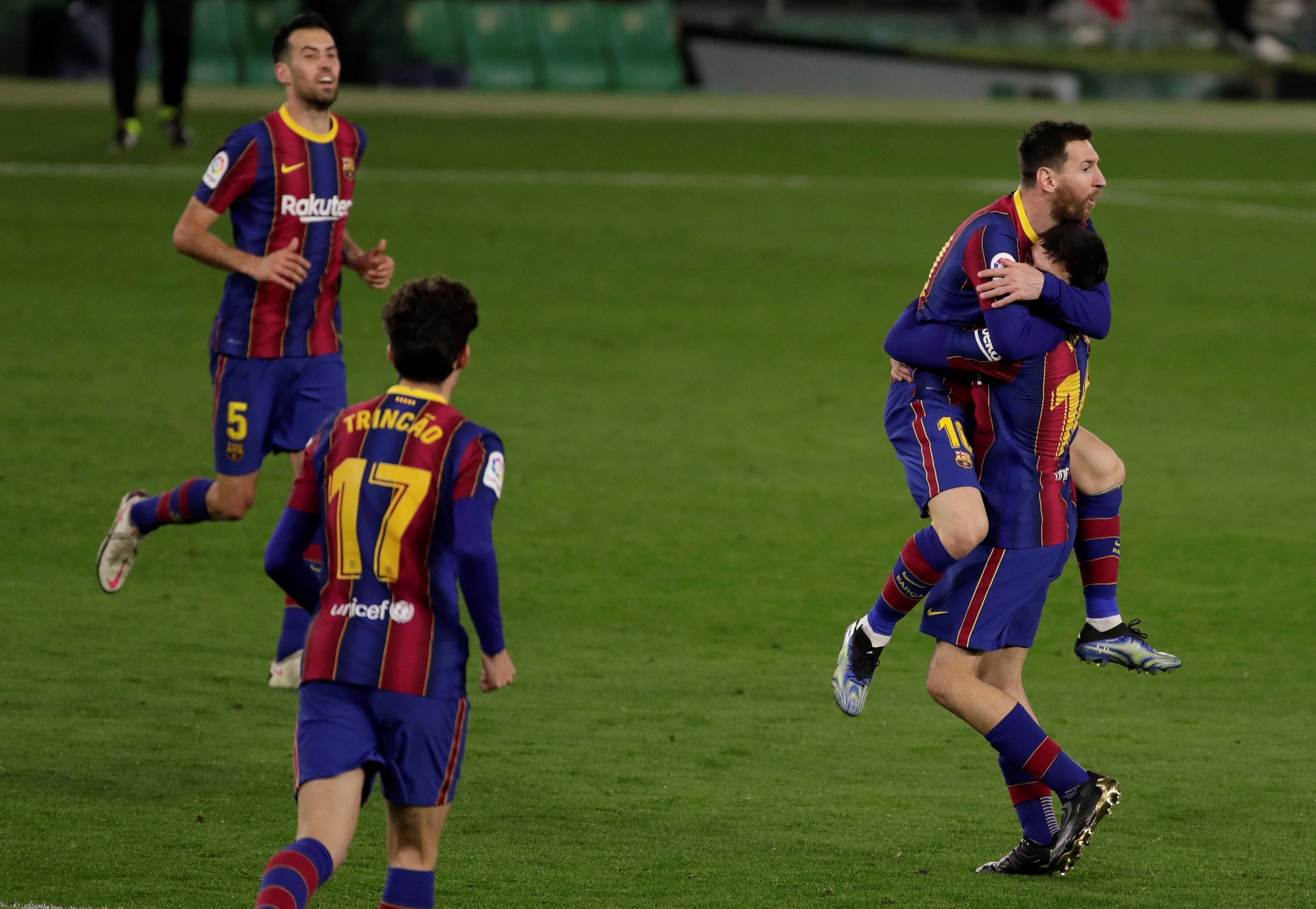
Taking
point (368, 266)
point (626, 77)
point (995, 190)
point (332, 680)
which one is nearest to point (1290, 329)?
point (995, 190)

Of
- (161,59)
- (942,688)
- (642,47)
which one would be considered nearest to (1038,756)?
(942,688)

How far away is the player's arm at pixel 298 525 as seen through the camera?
439 centimetres

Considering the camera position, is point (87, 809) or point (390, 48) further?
point (390, 48)

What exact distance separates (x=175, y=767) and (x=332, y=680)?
2.34m

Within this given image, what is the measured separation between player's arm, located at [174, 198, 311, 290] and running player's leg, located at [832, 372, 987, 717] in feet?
7.94

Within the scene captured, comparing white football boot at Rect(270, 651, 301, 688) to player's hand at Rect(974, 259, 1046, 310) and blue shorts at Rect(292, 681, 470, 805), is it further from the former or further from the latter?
player's hand at Rect(974, 259, 1046, 310)

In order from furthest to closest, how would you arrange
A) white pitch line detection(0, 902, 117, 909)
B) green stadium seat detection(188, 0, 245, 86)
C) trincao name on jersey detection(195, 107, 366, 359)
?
green stadium seat detection(188, 0, 245, 86)
trincao name on jersey detection(195, 107, 366, 359)
white pitch line detection(0, 902, 117, 909)

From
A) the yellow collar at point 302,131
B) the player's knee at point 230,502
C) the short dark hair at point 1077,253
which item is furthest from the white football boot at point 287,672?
the short dark hair at point 1077,253

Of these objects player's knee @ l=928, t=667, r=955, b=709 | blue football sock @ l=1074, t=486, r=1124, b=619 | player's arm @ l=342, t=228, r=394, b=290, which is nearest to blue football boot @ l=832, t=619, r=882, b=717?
player's knee @ l=928, t=667, r=955, b=709

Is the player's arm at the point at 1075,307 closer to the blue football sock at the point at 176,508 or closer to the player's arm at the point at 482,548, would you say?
the player's arm at the point at 482,548

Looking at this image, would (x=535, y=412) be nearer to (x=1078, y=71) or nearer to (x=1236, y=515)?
(x=1236, y=515)

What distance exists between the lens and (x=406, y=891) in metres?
4.37

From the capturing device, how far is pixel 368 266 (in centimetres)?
751

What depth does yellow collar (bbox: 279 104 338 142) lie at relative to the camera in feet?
24.2
